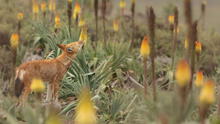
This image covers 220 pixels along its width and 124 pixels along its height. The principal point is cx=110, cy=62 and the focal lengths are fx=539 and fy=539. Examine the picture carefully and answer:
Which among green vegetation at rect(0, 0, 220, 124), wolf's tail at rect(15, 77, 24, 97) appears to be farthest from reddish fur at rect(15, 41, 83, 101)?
green vegetation at rect(0, 0, 220, 124)

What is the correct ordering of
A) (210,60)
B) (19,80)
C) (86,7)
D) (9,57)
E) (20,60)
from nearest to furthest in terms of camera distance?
(19,80) < (20,60) < (9,57) < (210,60) < (86,7)

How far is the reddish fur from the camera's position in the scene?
6121 mm

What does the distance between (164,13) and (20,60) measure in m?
10.5

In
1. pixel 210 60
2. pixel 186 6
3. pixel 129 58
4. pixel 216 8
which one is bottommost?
pixel 216 8

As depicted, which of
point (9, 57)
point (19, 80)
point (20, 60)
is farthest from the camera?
point (9, 57)

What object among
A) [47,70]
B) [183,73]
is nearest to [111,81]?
[47,70]

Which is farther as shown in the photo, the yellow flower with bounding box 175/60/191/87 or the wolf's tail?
the wolf's tail

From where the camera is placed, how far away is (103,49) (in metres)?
9.18

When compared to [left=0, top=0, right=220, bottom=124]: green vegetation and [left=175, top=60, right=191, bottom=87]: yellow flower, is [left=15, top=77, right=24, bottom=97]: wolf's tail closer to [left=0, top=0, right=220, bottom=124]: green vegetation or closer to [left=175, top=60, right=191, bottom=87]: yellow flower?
[left=0, top=0, right=220, bottom=124]: green vegetation

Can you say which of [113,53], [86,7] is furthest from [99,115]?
[86,7]

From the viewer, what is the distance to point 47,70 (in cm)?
636

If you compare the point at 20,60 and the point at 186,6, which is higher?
the point at 186,6

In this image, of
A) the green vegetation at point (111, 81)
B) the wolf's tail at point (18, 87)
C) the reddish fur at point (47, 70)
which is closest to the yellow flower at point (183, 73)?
the green vegetation at point (111, 81)

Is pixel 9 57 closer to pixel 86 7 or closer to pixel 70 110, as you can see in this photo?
pixel 70 110
